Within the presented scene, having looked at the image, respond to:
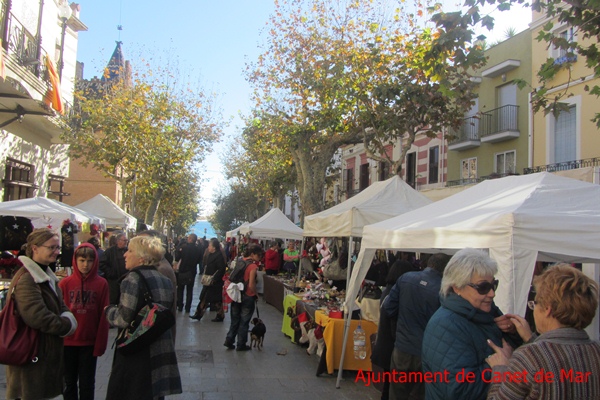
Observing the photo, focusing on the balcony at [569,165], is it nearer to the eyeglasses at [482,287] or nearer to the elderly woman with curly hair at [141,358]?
the eyeglasses at [482,287]

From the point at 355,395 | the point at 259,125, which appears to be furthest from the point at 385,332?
the point at 259,125

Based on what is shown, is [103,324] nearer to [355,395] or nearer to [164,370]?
[164,370]

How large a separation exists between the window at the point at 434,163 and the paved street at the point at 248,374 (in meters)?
16.2

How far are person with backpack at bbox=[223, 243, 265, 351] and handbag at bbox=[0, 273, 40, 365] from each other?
5.07 meters

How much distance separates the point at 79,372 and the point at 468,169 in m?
19.8

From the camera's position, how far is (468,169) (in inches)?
883

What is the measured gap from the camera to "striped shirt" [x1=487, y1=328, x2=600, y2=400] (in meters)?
2.30

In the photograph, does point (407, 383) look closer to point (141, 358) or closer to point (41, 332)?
point (141, 358)

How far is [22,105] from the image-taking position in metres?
13.3

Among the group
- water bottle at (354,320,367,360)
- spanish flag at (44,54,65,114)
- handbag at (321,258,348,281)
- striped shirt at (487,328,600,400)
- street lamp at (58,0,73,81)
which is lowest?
water bottle at (354,320,367,360)

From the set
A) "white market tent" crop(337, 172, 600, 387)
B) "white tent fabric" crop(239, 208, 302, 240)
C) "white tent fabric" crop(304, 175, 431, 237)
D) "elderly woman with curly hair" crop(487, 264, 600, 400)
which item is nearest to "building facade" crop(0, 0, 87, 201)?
"white tent fabric" crop(304, 175, 431, 237)

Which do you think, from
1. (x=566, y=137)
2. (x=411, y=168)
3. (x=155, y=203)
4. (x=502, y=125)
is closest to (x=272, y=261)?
(x=502, y=125)

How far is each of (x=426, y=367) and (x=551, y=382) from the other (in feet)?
2.94

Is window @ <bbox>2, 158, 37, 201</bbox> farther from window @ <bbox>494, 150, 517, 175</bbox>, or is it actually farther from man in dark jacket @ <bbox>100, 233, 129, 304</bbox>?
window @ <bbox>494, 150, 517, 175</bbox>
